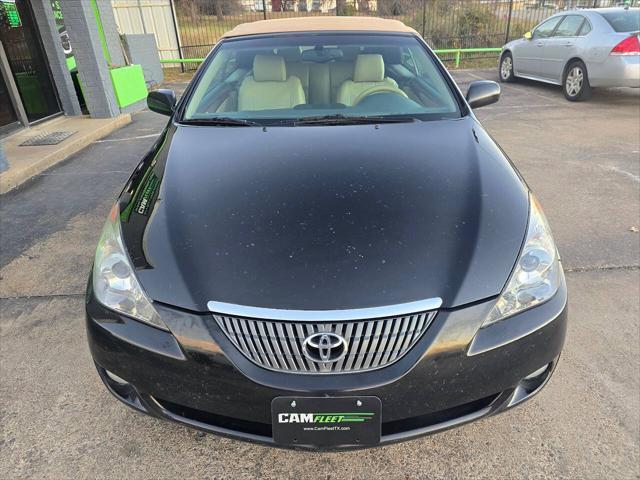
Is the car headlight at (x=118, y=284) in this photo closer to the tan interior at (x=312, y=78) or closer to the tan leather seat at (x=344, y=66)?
the tan interior at (x=312, y=78)

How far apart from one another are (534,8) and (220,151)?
16241 millimetres

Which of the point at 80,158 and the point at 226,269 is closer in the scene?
the point at 226,269

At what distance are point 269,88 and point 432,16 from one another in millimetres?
13826

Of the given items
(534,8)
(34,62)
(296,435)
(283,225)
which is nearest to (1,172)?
(34,62)

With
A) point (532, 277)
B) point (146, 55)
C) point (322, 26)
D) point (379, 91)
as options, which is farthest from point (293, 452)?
point (146, 55)

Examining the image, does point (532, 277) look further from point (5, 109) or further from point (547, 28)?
point (547, 28)

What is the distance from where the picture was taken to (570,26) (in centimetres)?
805

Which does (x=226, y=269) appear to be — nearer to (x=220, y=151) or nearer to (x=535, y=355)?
(x=220, y=151)

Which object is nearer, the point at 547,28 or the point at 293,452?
the point at 293,452

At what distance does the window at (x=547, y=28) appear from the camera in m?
8.54

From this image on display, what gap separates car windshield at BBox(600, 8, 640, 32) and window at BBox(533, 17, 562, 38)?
1.05 meters

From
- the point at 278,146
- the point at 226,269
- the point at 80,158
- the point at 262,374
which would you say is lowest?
the point at 80,158

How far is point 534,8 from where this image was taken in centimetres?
1491

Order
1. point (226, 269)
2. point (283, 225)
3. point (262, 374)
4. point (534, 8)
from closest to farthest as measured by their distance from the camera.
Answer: point (262, 374) < point (226, 269) < point (283, 225) < point (534, 8)
